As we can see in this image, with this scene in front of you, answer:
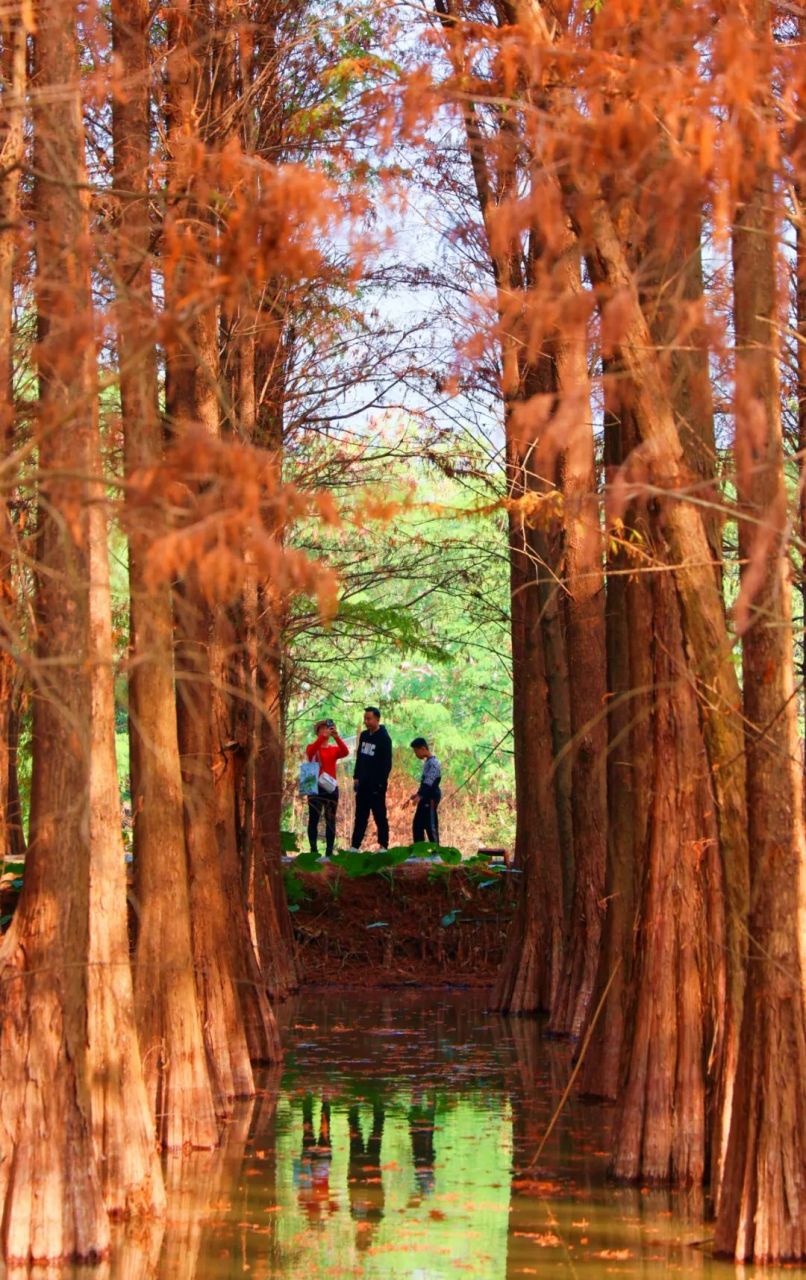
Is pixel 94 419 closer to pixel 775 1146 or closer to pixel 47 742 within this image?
pixel 47 742

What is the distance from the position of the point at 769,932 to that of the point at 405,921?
14.7 metres

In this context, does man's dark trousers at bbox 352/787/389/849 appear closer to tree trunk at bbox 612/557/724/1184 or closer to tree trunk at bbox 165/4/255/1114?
tree trunk at bbox 165/4/255/1114

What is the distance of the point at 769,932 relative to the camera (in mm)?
7754

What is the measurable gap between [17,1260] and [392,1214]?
2157 millimetres

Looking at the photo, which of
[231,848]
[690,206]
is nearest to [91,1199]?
[690,206]

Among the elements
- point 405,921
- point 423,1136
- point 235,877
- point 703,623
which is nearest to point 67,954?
point 703,623

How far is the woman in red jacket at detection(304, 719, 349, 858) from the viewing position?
918 inches

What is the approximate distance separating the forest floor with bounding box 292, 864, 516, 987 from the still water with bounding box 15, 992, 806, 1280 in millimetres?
6862

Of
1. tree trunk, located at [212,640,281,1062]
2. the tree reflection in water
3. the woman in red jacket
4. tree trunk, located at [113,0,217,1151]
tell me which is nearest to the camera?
the tree reflection in water

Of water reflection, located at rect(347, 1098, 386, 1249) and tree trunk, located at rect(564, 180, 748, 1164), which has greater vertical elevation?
tree trunk, located at rect(564, 180, 748, 1164)

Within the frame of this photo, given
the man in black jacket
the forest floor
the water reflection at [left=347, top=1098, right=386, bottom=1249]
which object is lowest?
the water reflection at [left=347, top=1098, right=386, bottom=1249]

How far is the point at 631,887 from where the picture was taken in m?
12.2

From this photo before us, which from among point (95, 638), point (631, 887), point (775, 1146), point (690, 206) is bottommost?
point (775, 1146)

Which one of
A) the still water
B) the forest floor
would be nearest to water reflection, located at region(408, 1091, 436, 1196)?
the still water
